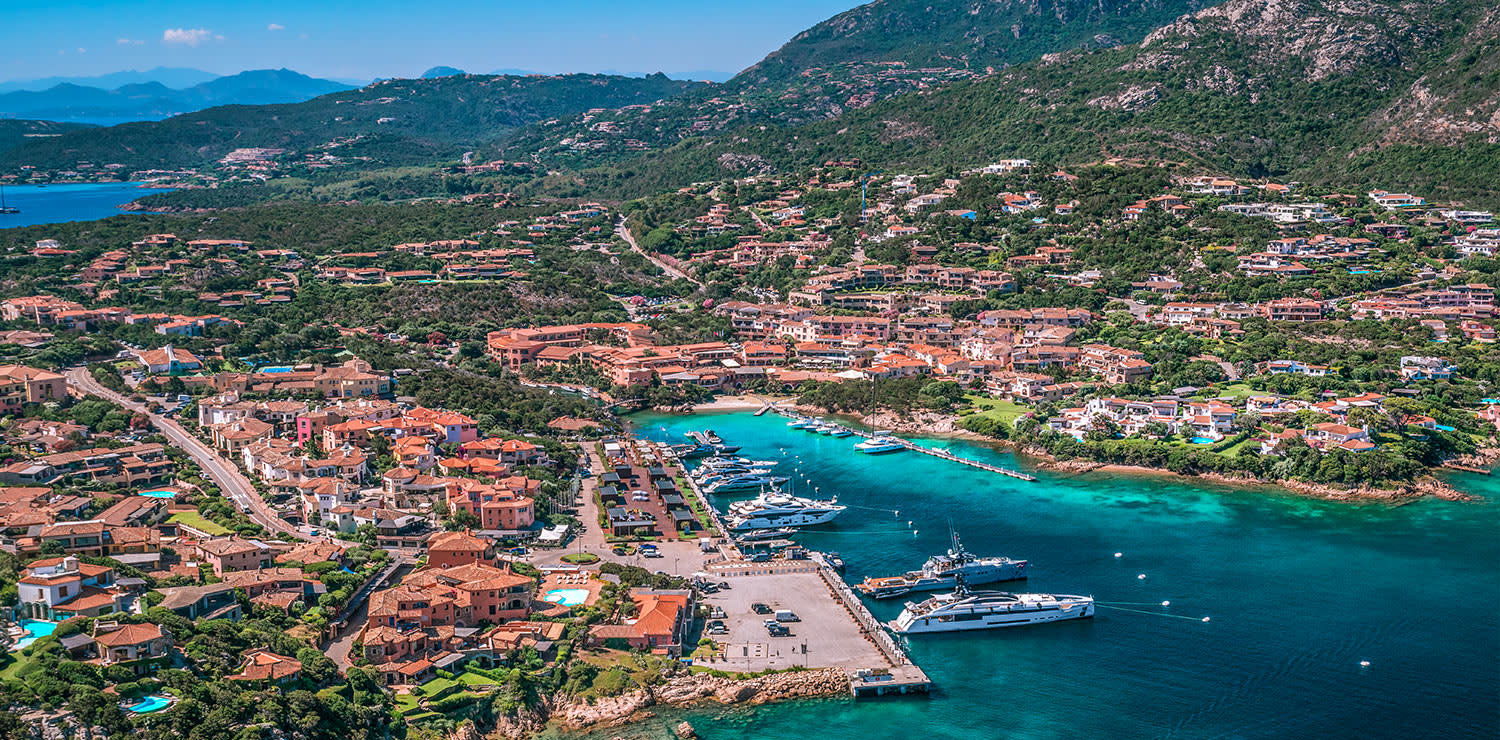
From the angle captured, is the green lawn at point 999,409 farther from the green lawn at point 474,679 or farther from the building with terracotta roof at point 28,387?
the building with terracotta roof at point 28,387

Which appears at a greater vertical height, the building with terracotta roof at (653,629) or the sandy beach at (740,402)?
the building with terracotta roof at (653,629)

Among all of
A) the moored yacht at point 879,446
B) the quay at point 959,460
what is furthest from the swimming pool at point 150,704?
the moored yacht at point 879,446

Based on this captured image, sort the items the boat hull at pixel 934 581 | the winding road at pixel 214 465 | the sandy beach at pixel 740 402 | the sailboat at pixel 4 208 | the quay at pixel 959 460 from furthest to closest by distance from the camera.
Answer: the sailboat at pixel 4 208, the sandy beach at pixel 740 402, the quay at pixel 959 460, the winding road at pixel 214 465, the boat hull at pixel 934 581

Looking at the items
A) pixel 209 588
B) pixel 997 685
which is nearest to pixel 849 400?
pixel 997 685

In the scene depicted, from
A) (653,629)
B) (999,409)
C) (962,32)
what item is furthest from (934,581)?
(962,32)

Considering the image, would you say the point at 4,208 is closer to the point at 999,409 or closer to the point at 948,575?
the point at 999,409

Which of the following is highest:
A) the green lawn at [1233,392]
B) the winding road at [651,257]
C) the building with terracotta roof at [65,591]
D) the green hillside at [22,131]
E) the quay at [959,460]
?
the green hillside at [22,131]

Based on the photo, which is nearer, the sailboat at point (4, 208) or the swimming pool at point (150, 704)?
the swimming pool at point (150, 704)

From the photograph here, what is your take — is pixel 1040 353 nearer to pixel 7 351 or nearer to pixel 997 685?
pixel 997 685
